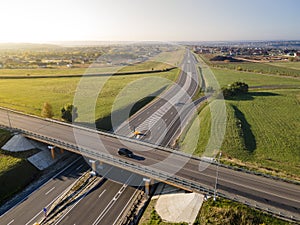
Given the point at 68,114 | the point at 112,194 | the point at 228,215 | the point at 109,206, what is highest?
the point at 68,114

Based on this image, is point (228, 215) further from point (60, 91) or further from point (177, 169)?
point (60, 91)

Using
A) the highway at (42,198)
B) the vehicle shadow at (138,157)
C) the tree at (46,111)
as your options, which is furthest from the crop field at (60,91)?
the vehicle shadow at (138,157)

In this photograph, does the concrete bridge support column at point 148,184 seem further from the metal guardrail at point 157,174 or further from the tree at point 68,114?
the tree at point 68,114

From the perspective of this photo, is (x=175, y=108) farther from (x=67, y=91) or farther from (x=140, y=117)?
(x=67, y=91)

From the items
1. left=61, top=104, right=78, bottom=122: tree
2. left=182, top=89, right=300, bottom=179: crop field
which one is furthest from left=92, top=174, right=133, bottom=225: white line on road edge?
left=61, top=104, right=78, bottom=122: tree

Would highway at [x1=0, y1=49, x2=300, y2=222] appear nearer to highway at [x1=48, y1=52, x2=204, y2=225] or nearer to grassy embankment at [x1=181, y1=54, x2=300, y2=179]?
highway at [x1=48, y1=52, x2=204, y2=225]

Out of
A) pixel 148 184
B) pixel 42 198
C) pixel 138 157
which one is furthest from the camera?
pixel 138 157

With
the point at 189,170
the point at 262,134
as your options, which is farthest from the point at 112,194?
the point at 262,134
